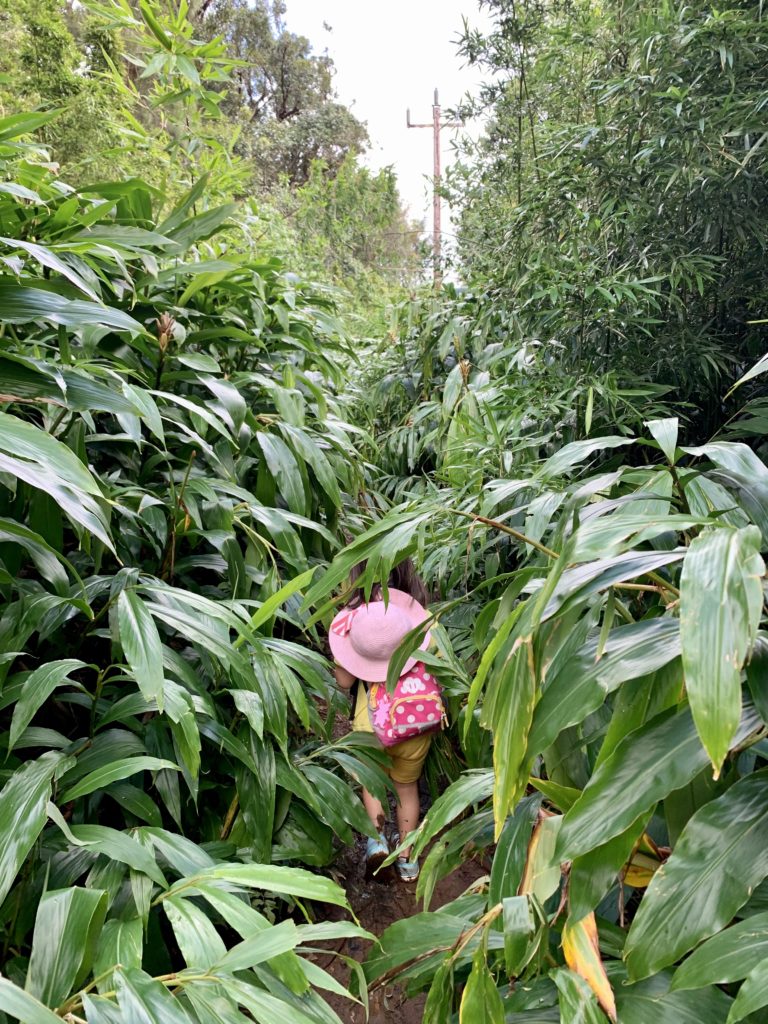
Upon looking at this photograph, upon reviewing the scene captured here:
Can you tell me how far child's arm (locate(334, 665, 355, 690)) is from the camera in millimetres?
1654

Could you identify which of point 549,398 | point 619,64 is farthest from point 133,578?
point 619,64

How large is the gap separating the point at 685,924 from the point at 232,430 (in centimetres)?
116

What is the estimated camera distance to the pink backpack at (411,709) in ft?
4.90

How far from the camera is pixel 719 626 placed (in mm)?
348

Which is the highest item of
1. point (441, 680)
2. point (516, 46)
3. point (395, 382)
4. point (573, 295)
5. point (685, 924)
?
point (516, 46)

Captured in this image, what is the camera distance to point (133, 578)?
0.99 m

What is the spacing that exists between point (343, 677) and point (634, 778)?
130 centimetres

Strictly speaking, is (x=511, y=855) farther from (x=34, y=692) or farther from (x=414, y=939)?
(x=34, y=692)

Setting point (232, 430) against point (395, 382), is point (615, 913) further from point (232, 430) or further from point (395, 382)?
point (395, 382)

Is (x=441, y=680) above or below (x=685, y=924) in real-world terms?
below

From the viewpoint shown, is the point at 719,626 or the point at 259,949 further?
the point at 259,949

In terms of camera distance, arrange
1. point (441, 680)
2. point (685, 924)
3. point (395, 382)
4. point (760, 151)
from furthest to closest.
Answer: point (395, 382), point (441, 680), point (760, 151), point (685, 924)

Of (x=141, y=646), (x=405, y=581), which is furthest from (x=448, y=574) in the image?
(x=141, y=646)

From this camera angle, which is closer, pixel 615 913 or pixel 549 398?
pixel 615 913
